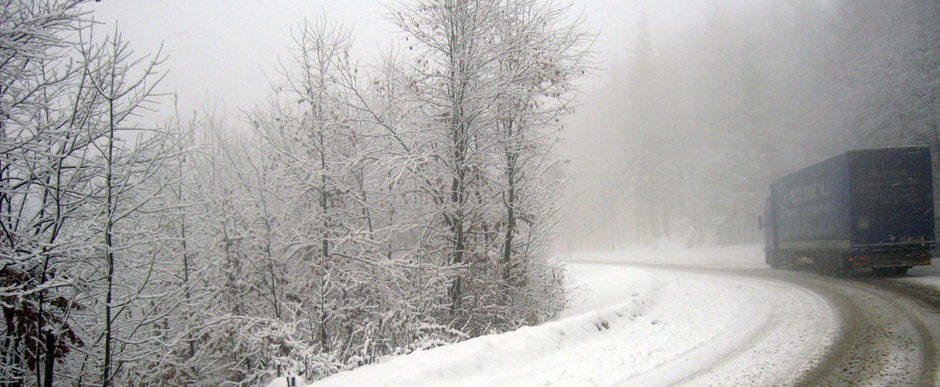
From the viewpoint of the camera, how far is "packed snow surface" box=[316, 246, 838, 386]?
5.73 m

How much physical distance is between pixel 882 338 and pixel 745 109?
40.3 metres

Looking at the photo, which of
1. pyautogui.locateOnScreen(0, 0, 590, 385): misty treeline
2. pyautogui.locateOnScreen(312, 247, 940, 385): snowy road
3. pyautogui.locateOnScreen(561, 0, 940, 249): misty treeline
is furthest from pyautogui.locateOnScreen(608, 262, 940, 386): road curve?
pyautogui.locateOnScreen(561, 0, 940, 249): misty treeline

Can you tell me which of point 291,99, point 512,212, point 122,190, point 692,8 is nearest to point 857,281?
point 512,212

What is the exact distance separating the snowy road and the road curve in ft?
0.05

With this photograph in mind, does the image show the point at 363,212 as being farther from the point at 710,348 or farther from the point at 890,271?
the point at 890,271

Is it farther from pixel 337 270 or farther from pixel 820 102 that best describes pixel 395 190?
pixel 820 102

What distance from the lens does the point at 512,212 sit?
32.4ft

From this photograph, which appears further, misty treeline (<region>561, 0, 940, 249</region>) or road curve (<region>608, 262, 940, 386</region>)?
misty treeline (<region>561, 0, 940, 249</region>)

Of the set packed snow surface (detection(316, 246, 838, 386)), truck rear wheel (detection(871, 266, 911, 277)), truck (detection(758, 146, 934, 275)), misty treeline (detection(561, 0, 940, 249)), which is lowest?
packed snow surface (detection(316, 246, 838, 386))

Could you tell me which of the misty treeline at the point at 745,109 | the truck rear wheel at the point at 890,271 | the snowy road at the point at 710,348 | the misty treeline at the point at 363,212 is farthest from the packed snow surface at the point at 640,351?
the misty treeline at the point at 745,109

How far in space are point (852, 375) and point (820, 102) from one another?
43898 mm

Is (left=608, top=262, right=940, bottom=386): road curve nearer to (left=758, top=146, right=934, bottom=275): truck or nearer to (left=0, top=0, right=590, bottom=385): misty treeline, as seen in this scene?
(left=758, top=146, right=934, bottom=275): truck

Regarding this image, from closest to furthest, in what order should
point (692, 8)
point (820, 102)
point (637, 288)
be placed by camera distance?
1. point (637, 288)
2. point (820, 102)
3. point (692, 8)

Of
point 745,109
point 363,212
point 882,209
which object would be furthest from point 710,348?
point 745,109
